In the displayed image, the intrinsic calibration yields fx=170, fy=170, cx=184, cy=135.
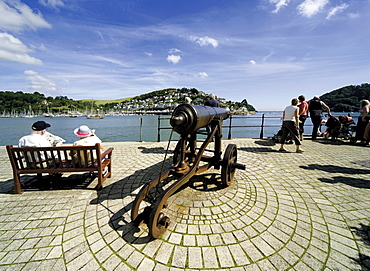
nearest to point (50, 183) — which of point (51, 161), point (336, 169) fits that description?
point (51, 161)

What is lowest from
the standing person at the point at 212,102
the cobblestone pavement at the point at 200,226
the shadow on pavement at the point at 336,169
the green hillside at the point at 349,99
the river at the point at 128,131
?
the river at the point at 128,131

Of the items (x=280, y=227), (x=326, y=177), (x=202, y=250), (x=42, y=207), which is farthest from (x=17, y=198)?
(x=326, y=177)

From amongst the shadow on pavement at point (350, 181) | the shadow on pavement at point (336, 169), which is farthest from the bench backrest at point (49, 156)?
the shadow on pavement at point (336, 169)

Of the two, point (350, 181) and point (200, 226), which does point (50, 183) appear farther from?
point (350, 181)

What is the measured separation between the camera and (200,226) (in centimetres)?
220

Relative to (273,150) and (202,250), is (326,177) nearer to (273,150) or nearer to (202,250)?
(273,150)

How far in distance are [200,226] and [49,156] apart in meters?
2.94

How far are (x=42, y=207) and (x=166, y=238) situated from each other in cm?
209

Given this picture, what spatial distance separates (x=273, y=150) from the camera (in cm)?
639

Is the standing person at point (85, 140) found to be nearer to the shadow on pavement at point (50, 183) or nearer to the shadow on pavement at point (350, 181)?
the shadow on pavement at point (50, 183)

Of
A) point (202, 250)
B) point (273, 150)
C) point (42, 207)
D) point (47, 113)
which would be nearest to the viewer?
point (202, 250)

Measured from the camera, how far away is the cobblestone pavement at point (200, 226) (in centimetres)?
174

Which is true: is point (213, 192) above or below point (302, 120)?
below

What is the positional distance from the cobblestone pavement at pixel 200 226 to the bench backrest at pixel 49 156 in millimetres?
489
